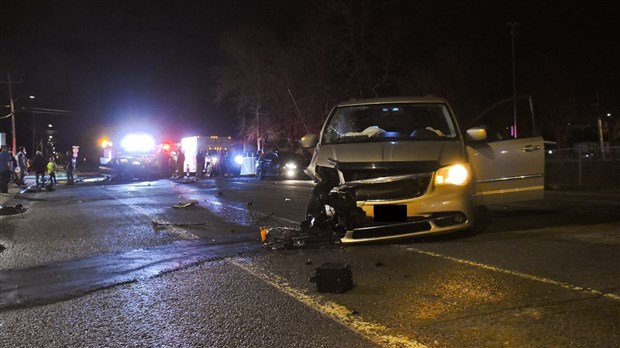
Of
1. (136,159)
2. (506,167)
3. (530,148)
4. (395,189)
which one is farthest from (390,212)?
(136,159)

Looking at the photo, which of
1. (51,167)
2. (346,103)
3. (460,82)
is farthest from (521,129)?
(346,103)

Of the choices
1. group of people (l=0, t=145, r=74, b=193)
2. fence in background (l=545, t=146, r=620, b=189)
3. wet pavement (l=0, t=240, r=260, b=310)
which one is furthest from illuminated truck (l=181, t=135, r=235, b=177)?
wet pavement (l=0, t=240, r=260, b=310)

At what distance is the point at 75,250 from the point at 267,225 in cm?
312

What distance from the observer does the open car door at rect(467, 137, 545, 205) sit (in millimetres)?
7691

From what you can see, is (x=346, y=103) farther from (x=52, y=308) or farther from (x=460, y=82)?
(x=460, y=82)

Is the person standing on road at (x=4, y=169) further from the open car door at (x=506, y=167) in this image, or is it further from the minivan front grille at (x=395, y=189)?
the open car door at (x=506, y=167)

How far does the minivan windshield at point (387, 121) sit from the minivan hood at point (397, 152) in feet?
1.93

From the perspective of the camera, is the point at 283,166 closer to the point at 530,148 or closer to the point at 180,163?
the point at 180,163

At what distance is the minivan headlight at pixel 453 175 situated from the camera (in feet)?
21.8

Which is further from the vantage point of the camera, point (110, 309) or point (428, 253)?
point (428, 253)

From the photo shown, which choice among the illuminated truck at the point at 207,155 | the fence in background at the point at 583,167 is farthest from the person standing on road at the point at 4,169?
the fence in background at the point at 583,167

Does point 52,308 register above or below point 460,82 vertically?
below

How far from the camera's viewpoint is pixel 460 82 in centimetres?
3816

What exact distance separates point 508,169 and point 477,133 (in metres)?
0.74
